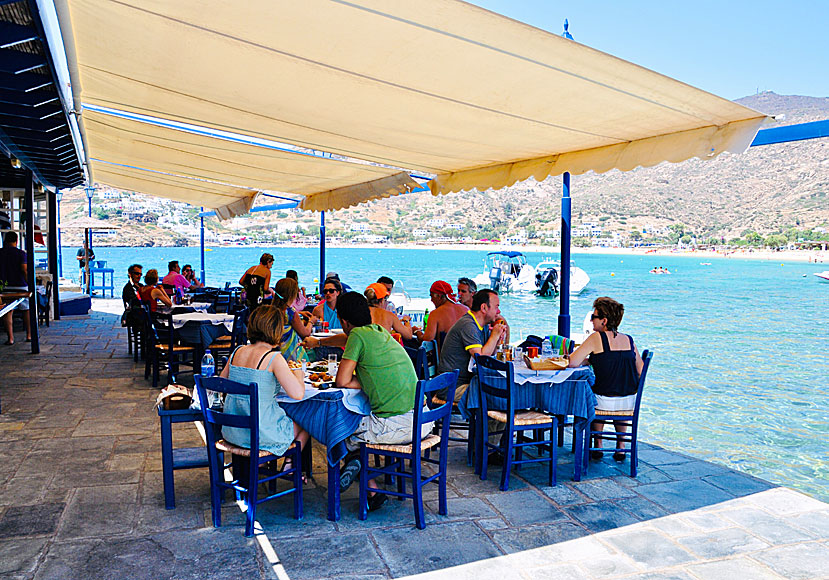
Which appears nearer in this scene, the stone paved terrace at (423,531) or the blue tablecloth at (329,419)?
the stone paved terrace at (423,531)

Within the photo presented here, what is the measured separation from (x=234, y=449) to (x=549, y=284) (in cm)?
3483

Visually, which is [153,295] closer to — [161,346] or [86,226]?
[161,346]

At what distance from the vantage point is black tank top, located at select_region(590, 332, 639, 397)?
4.36 m

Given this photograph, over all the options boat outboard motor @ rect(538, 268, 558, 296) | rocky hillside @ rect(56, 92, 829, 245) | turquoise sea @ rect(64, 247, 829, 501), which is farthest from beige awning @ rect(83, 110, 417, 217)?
rocky hillside @ rect(56, 92, 829, 245)

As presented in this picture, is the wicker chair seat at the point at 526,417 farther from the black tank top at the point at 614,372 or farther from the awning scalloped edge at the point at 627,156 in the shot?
the awning scalloped edge at the point at 627,156

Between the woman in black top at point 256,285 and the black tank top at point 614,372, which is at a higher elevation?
the woman in black top at point 256,285

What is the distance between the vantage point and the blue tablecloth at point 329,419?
340 cm

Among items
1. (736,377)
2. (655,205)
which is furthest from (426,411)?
(655,205)

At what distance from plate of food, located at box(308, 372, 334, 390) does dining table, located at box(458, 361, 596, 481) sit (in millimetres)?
1129

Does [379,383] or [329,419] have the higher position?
[379,383]

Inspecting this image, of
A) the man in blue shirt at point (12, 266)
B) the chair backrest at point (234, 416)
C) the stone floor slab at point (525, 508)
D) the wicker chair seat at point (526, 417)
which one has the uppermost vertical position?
the man in blue shirt at point (12, 266)

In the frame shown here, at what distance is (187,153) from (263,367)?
13.6ft

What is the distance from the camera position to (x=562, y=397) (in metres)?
4.19

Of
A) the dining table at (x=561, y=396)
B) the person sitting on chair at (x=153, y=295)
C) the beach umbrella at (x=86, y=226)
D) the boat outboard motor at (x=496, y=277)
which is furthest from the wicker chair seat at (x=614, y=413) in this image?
the boat outboard motor at (x=496, y=277)
